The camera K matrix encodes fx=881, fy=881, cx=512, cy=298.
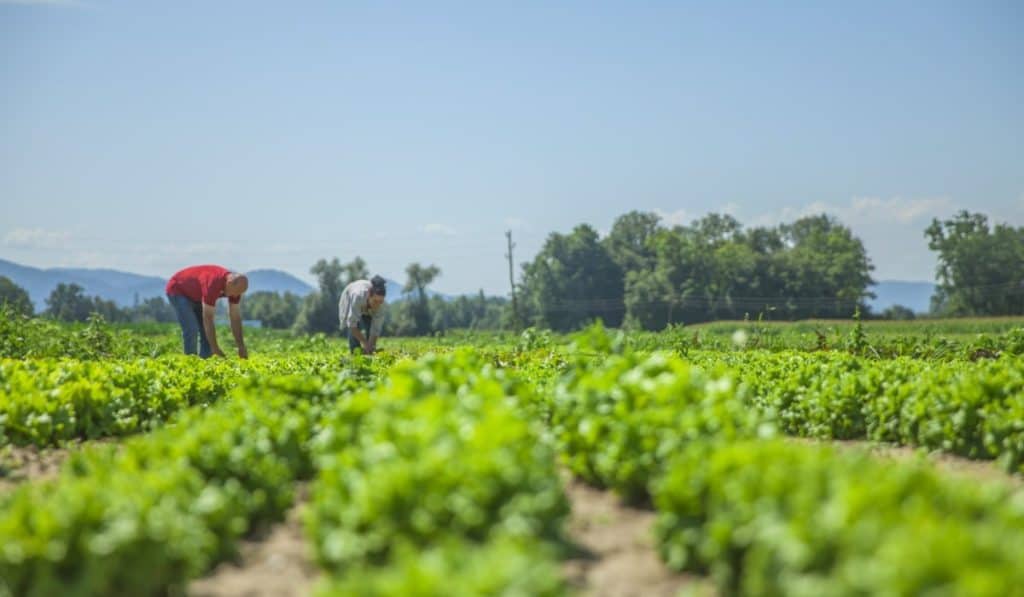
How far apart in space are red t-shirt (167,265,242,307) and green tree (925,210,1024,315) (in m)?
90.4

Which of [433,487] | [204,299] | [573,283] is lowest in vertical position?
[433,487]

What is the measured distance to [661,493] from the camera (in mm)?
4305

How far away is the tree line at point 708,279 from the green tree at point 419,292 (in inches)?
4.8

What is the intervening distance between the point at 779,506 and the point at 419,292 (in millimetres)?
100897

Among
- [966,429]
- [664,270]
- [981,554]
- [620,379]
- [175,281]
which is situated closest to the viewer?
[981,554]

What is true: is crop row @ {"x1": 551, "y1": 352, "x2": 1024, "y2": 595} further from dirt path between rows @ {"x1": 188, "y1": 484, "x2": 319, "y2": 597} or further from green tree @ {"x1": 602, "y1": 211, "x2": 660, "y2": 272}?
green tree @ {"x1": 602, "y1": 211, "x2": 660, "y2": 272}

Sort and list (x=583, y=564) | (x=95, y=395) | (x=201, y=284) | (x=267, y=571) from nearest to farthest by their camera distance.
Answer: (x=583, y=564), (x=267, y=571), (x=95, y=395), (x=201, y=284)

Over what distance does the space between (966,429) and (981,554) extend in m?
5.10

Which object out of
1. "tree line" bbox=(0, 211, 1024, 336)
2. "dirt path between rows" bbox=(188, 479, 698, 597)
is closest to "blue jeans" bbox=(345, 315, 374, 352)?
"dirt path between rows" bbox=(188, 479, 698, 597)

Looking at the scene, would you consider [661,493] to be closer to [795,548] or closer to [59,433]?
[795,548]

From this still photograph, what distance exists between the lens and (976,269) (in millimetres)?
88562

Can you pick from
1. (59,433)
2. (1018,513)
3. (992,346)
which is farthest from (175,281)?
(992,346)

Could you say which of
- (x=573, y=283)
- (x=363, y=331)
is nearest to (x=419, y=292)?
(x=573, y=283)

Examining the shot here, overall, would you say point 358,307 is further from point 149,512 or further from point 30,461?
point 149,512
